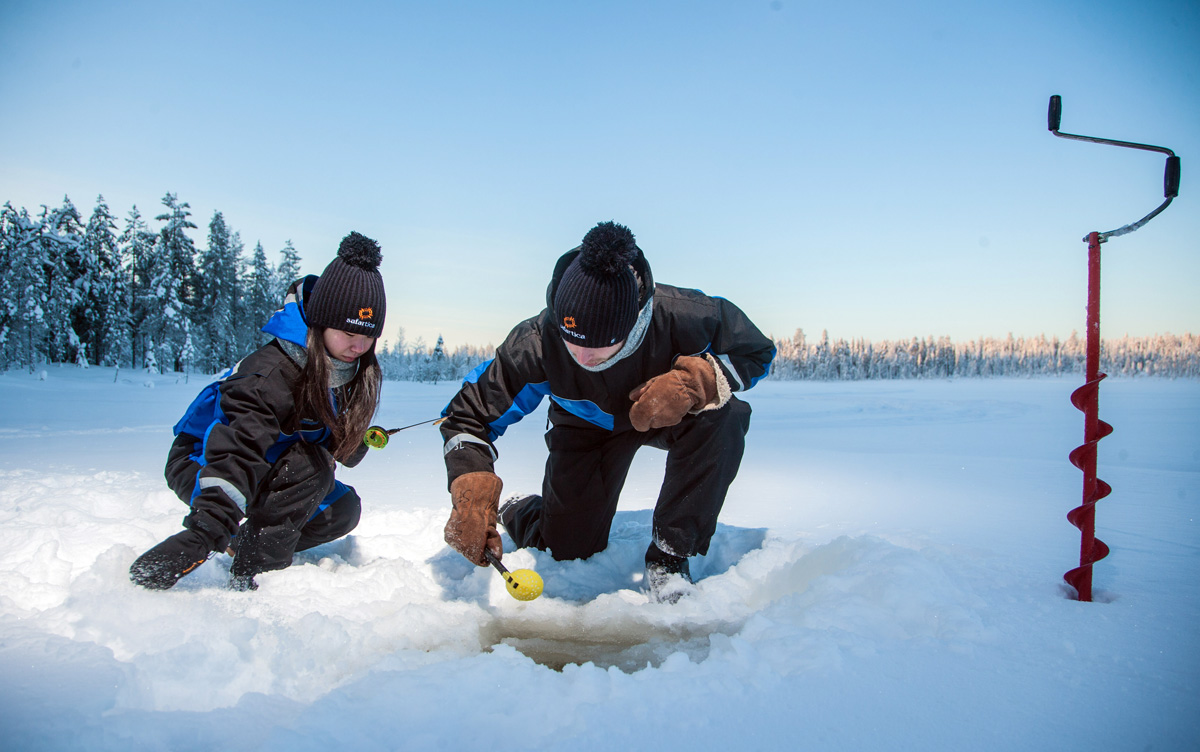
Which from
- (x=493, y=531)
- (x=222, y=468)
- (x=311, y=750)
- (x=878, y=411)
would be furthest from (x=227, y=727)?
(x=878, y=411)

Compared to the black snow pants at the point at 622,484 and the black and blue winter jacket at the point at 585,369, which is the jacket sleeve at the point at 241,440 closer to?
the black and blue winter jacket at the point at 585,369

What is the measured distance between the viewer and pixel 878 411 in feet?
44.0

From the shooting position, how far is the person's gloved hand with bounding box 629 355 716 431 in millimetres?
2035

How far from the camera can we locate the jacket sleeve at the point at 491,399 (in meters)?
2.20

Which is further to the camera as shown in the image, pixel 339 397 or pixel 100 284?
pixel 100 284

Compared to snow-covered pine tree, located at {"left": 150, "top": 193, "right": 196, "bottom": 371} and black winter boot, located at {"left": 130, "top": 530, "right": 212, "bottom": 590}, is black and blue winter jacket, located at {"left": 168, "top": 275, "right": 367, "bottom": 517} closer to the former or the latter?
black winter boot, located at {"left": 130, "top": 530, "right": 212, "bottom": 590}

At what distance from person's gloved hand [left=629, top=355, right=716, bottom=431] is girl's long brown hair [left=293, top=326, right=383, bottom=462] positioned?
1041 millimetres

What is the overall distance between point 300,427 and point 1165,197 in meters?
2.84

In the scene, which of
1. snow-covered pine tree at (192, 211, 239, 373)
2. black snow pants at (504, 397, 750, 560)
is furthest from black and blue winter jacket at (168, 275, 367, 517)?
snow-covered pine tree at (192, 211, 239, 373)

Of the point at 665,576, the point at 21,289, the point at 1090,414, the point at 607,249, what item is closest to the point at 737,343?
the point at 607,249

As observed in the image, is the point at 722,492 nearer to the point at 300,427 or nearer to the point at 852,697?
the point at 852,697

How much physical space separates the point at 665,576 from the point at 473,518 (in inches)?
28.8

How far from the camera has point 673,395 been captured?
6.69 ft

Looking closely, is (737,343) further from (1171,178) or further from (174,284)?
(174,284)
